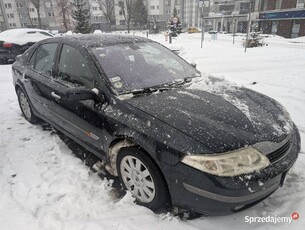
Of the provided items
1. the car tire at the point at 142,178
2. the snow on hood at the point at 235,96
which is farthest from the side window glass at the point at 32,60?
the snow on hood at the point at 235,96

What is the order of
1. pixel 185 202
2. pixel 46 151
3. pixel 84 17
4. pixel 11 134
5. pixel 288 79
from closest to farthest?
pixel 185 202
pixel 46 151
pixel 11 134
pixel 288 79
pixel 84 17

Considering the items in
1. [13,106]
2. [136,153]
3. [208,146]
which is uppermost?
[208,146]

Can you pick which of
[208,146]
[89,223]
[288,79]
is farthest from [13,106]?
[288,79]

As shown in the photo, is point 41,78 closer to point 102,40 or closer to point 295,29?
point 102,40

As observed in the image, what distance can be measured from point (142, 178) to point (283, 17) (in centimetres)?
3798

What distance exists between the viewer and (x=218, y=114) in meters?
2.40

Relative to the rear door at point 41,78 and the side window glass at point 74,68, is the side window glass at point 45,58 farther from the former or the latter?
the side window glass at point 74,68

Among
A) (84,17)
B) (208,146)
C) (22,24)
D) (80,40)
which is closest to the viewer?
(208,146)

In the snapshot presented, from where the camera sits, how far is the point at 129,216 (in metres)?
2.48

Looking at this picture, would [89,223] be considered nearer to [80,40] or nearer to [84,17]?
[80,40]

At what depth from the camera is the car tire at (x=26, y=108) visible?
456cm

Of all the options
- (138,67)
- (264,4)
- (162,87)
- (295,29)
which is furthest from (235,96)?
(264,4)

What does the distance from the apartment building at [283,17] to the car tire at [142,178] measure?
35.4 meters

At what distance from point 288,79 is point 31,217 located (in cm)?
688
